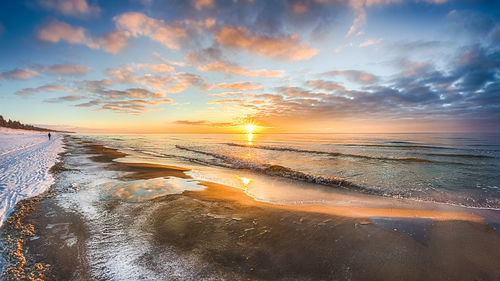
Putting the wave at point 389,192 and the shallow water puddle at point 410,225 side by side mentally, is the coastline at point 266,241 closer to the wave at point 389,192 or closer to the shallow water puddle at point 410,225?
the shallow water puddle at point 410,225

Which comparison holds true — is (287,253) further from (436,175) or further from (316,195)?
(436,175)

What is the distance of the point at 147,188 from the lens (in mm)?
9672

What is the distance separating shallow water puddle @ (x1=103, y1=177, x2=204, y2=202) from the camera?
840 cm

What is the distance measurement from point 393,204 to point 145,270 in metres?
8.92

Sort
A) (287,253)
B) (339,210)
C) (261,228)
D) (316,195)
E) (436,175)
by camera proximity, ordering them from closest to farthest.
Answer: (287,253) < (261,228) < (339,210) < (316,195) < (436,175)

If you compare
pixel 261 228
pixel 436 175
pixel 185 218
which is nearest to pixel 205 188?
pixel 185 218

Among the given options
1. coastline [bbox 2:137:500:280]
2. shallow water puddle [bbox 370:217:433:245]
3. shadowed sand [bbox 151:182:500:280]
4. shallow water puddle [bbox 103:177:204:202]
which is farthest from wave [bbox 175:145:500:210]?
shallow water puddle [bbox 103:177:204:202]

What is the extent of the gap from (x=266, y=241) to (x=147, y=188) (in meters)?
7.19

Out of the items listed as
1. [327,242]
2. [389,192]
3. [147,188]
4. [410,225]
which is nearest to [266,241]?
[327,242]

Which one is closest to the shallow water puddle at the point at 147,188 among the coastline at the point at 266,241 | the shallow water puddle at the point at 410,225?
the coastline at the point at 266,241

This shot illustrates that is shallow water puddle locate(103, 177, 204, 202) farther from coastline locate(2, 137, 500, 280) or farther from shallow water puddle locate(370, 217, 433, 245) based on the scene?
shallow water puddle locate(370, 217, 433, 245)

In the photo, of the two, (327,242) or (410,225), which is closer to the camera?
(327,242)

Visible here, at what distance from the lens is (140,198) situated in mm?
8172

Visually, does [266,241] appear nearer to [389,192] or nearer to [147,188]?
[147,188]
